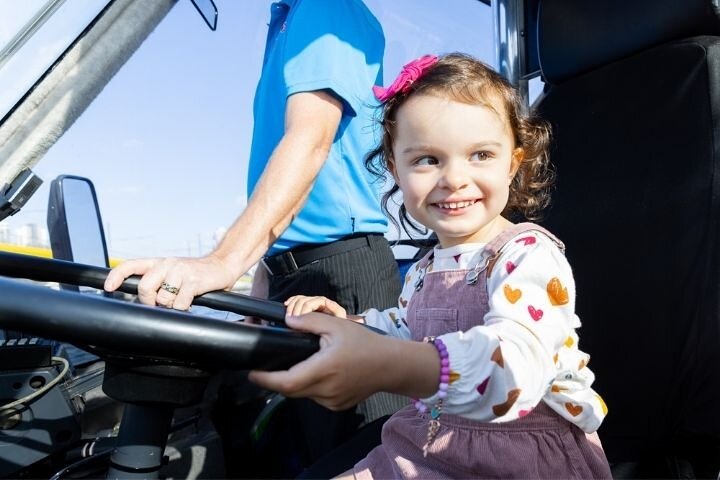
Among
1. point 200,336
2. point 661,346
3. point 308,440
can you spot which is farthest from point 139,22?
point 661,346

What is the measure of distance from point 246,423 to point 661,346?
1.21 metres

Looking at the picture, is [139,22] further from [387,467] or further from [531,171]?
[387,467]

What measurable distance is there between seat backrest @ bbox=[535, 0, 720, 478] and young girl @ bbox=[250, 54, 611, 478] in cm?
12

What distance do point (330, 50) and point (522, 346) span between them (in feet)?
2.58

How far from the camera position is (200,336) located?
531mm

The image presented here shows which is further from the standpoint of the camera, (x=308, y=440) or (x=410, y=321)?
(x=308, y=440)

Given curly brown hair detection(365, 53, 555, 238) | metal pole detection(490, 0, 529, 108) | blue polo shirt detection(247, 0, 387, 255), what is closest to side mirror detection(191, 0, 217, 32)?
blue polo shirt detection(247, 0, 387, 255)

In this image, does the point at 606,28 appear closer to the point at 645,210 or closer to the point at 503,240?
the point at 645,210

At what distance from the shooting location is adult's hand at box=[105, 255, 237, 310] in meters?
0.78

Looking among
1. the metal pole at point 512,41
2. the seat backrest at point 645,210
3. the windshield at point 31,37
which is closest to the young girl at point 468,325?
the seat backrest at point 645,210

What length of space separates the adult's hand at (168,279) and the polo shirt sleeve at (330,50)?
1.57ft

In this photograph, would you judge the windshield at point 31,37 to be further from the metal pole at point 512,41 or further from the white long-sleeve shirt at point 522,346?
the metal pole at point 512,41

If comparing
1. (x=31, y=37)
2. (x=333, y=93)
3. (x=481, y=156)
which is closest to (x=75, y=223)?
(x=31, y=37)

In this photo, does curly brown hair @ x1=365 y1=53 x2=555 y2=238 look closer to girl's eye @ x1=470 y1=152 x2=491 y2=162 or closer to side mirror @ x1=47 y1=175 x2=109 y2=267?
girl's eye @ x1=470 y1=152 x2=491 y2=162
